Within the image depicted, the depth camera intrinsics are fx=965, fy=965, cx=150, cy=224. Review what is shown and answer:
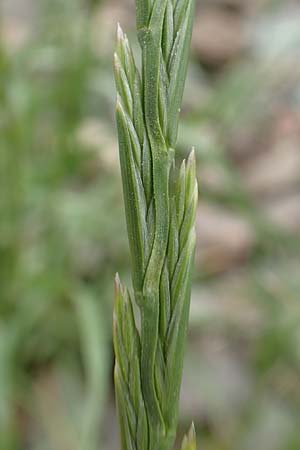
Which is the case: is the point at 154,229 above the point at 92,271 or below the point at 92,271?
below

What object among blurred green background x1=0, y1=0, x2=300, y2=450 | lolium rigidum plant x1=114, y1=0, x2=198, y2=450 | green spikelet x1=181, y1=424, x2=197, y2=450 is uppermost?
blurred green background x1=0, y1=0, x2=300, y2=450

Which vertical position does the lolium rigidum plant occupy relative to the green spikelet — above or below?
above

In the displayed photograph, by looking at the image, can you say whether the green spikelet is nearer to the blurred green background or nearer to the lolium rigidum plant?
the lolium rigidum plant

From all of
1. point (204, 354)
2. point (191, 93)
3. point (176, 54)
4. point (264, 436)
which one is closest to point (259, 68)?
point (191, 93)

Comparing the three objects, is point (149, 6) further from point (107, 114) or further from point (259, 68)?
point (107, 114)

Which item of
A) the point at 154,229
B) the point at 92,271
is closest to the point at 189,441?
the point at 154,229

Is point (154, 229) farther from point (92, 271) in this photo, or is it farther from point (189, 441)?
point (92, 271)

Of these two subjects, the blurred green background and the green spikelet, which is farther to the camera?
the blurred green background

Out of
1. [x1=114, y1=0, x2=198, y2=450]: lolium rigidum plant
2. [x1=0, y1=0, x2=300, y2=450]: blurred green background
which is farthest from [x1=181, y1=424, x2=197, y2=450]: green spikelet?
[x1=0, y1=0, x2=300, y2=450]: blurred green background

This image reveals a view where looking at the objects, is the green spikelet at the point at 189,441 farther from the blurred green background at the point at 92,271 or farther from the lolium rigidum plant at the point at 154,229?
the blurred green background at the point at 92,271
